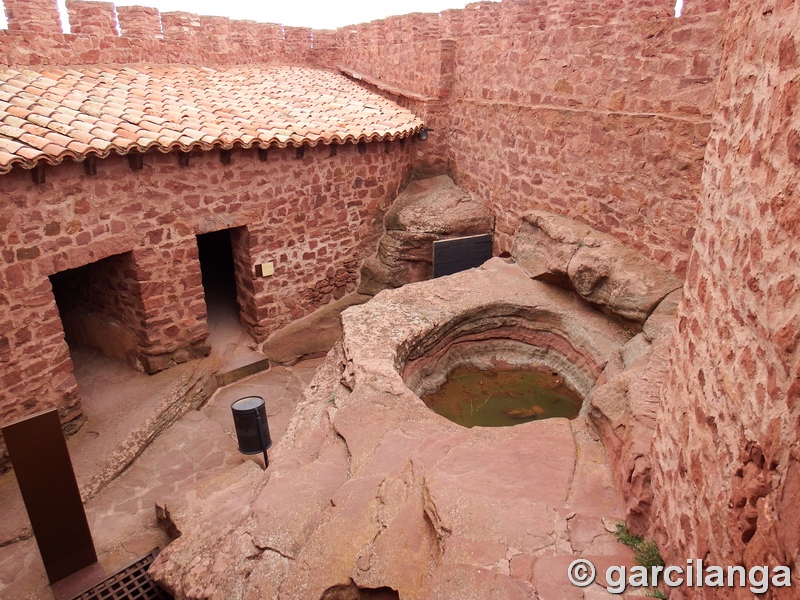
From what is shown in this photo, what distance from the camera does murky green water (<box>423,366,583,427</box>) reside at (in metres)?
5.25

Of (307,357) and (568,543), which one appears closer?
(568,543)

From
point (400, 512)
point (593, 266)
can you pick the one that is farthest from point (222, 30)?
point (400, 512)

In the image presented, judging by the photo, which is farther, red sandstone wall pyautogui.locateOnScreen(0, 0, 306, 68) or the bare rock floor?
red sandstone wall pyautogui.locateOnScreen(0, 0, 306, 68)

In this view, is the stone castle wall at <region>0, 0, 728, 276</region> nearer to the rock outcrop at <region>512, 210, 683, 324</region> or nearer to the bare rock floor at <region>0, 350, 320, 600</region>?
the rock outcrop at <region>512, 210, 683, 324</region>

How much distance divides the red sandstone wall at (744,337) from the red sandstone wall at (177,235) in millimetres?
5920

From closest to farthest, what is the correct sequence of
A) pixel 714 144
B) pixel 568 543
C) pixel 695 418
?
pixel 695 418
pixel 714 144
pixel 568 543

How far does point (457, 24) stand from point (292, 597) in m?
8.70

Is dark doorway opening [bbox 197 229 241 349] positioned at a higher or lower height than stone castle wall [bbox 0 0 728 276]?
lower

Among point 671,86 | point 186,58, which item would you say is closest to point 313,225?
point 186,58

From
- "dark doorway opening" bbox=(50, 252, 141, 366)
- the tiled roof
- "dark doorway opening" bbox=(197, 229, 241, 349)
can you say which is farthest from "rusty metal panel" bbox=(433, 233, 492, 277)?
"dark doorway opening" bbox=(50, 252, 141, 366)

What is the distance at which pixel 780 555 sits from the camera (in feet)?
4.99

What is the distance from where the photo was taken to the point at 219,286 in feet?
31.1

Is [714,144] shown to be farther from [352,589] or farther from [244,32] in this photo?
[244,32]

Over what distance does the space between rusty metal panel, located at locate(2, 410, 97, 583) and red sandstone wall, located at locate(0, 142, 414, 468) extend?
219 centimetres
